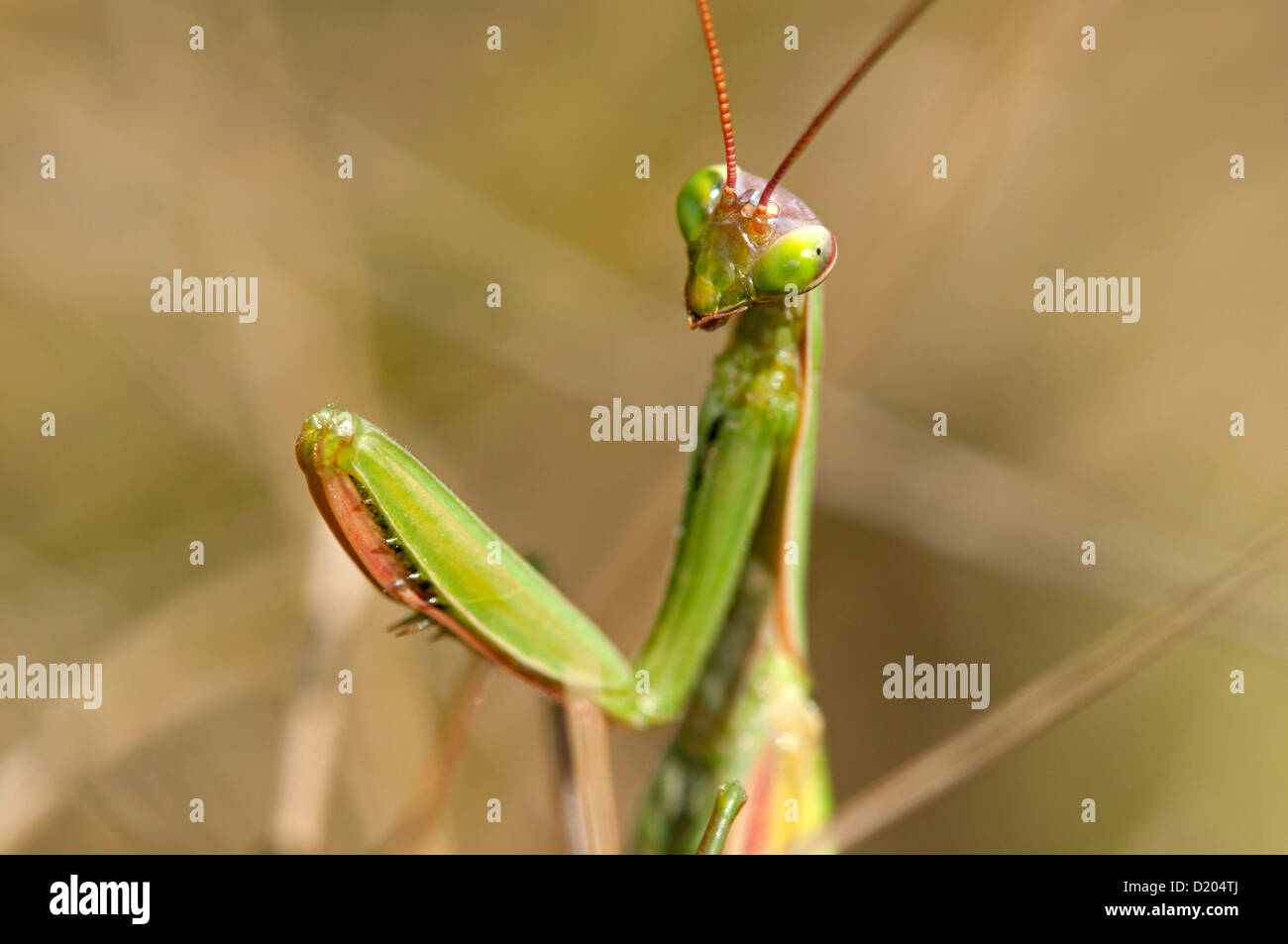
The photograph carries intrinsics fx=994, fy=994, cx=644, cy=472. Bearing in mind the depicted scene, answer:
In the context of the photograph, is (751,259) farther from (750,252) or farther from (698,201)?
(698,201)

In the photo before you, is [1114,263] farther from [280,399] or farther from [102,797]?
[102,797]

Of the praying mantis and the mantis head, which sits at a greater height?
the mantis head

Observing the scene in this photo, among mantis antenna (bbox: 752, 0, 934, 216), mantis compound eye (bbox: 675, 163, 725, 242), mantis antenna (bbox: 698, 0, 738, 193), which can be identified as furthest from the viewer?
mantis compound eye (bbox: 675, 163, 725, 242)

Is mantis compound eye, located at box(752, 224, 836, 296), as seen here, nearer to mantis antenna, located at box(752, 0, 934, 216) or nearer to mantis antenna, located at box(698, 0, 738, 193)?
mantis antenna, located at box(752, 0, 934, 216)

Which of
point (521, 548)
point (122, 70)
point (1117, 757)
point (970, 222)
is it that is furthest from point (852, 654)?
point (122, 70)

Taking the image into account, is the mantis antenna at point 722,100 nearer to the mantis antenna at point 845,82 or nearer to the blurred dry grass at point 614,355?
the mantis antenna at point 845,82

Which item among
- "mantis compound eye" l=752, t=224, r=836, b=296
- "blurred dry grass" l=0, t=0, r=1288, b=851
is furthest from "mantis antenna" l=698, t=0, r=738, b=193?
"blurred dry grass" l=0, t=0, r=1288, b=851
